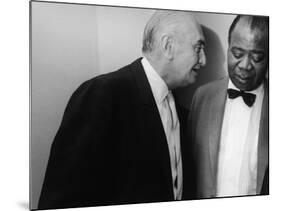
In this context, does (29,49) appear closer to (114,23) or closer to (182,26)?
(114,23)

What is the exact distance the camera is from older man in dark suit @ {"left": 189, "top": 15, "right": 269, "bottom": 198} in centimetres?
414

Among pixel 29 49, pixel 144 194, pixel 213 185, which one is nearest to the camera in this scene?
pixel 29 49

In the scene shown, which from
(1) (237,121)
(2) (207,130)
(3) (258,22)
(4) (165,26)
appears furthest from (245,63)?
(4) (165,26)

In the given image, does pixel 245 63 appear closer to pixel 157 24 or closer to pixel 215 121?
pixel 215 121

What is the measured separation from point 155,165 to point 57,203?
2.61 feet

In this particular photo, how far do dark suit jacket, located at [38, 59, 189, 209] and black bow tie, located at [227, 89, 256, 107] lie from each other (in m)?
0.73

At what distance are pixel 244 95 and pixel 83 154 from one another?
1.49 metres

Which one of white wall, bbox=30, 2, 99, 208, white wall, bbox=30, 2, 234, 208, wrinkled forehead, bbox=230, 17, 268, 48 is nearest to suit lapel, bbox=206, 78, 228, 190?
wrinkled forehead, bbox=230, 17, 268, 48

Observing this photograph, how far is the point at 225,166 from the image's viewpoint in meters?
4.21

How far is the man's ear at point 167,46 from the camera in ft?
13.0

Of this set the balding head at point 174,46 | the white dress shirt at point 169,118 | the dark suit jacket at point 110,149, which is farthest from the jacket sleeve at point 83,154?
the balding head at point 174,46

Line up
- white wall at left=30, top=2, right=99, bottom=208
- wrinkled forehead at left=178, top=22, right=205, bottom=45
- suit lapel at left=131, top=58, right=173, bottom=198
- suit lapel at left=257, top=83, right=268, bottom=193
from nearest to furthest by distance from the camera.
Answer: white wall at left=30, top=2, right=99, bottom=208 → suit lapel at left=131, top=58, right=173, bottom=198 → wrinkled forehead at left=178, top=22, right=205, bottom=45 → suit lapel at left=257, top=83, right=268, bottom=193

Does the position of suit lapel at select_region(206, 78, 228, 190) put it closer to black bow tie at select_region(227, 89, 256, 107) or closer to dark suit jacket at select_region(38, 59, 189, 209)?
black bow tie at select_region(227, 89, 256, 107)

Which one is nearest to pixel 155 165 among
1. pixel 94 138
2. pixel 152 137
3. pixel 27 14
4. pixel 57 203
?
pixel 152 137
